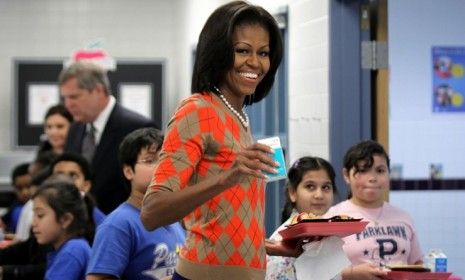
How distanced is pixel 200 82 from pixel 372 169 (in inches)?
90.9

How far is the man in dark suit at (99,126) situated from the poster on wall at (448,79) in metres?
1.93

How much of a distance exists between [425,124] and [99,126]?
2107 millimetres

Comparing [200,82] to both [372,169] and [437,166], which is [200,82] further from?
[437,166]

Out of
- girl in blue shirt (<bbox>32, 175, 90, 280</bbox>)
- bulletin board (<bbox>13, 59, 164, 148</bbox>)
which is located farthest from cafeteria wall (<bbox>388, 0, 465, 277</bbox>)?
bulletin board (<bbox>13, 59, 164, 148</bbox>)

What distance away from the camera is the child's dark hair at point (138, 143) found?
13.8 ft

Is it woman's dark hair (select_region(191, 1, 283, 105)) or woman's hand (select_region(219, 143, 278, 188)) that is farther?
woman's dark hair (select_region(191, 1, 283, 105))

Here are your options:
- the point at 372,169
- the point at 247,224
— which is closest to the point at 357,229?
the point at 247,224

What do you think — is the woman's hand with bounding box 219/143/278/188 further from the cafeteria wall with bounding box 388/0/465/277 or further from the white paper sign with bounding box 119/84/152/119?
the white paper sign with bounding box 119/84/152/119

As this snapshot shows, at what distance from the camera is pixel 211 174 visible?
2.52 m

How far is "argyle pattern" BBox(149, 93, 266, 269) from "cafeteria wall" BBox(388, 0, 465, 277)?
4.02 m

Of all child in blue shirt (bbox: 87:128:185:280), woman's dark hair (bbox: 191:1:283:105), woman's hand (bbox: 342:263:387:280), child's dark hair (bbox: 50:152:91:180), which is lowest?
woman's hand (bbox: 342:263:387:280)

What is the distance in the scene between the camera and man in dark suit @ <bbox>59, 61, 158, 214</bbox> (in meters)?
5.93

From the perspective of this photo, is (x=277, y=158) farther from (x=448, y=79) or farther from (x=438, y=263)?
(x=448, y=79)

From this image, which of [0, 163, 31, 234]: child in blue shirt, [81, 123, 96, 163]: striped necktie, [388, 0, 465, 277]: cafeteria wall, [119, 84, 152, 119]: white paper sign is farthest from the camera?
[119, 84, 152, 119]: white paper sign
